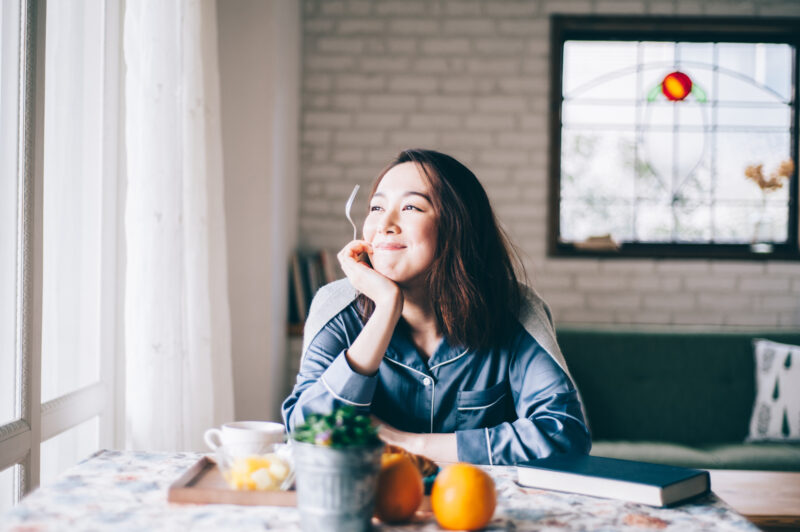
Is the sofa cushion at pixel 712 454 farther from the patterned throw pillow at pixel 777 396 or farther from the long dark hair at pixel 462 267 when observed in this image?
the long dark hair at pixel 462 267

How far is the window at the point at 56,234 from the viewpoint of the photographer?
1537 mm

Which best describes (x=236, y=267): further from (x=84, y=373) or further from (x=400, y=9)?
(x=400, y=9)

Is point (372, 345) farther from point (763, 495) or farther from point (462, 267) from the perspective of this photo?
point (763, 495)

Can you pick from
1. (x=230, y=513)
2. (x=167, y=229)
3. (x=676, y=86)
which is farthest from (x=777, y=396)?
(x=230, y=513)

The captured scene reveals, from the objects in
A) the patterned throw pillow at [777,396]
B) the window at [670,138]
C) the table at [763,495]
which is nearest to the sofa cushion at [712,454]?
the patterned throw pillow at [777,396]

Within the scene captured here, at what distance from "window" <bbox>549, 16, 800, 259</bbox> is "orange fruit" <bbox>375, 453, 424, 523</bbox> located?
280cm

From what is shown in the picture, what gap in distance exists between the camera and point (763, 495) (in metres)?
2.21

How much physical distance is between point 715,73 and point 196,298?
286cm

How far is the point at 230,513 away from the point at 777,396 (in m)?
2.77

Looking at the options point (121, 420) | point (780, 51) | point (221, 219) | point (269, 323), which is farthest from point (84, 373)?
point (780, 51)

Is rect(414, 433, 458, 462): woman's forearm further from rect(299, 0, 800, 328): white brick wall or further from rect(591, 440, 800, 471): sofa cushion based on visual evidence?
rect(299, 0, 800, 328): white brick wall

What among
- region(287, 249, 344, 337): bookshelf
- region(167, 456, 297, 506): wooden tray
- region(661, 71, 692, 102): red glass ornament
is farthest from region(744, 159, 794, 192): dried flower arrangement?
region(167, 456, 297, 506): wooden tray

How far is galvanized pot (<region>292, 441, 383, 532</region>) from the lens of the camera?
810mm

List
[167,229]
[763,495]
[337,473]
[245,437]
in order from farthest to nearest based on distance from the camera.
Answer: [763,495], [167,229], [245,437], [337,473]
